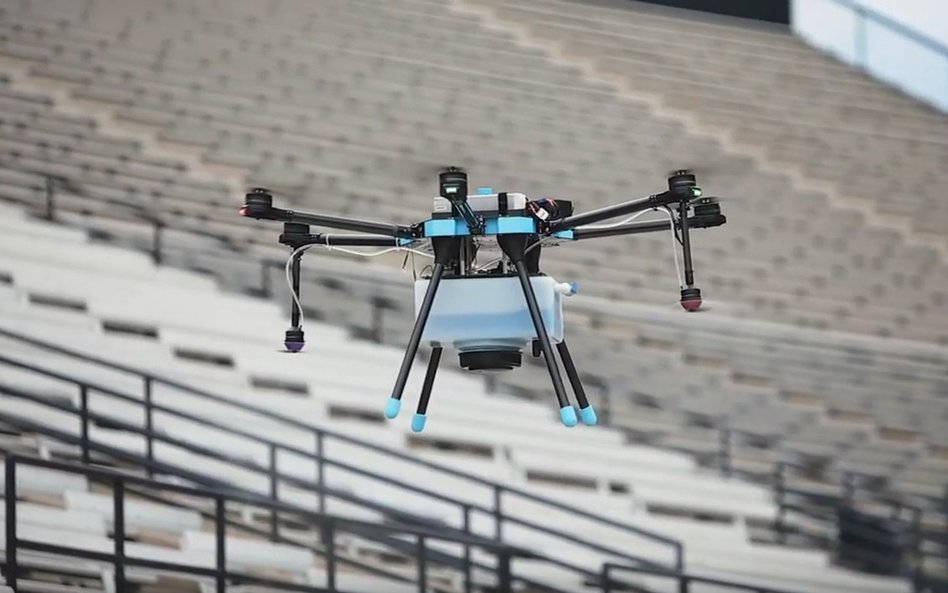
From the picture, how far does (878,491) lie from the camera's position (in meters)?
9.52

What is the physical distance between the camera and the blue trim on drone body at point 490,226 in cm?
429

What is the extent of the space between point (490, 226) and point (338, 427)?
443 cm

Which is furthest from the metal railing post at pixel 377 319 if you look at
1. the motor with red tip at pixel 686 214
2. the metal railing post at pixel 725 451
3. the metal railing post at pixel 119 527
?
the motor with red tip at pixel 686 214

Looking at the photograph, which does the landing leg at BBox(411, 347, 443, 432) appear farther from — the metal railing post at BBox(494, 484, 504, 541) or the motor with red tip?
the metal railing post at BBox(494, 484, 504, 541)

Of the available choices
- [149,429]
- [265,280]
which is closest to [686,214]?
[149,429]

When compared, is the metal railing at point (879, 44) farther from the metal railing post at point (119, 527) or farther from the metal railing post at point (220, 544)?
the metal railing post at point (119, 527)

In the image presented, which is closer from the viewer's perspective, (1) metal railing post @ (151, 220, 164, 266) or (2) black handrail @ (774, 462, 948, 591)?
(2) black handrail @ (774, 462, 948, 591)

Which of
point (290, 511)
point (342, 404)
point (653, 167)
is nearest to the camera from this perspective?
point (290, 511)

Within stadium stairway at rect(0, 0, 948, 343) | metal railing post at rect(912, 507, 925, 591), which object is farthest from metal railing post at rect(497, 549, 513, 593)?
stadium stairway at rect(0, 0, 948, 343)

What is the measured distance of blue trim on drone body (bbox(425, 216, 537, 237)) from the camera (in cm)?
429

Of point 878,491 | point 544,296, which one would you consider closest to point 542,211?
point 544,296

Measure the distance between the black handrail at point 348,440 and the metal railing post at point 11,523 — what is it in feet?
4.72

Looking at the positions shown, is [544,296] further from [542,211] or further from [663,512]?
[663,512]

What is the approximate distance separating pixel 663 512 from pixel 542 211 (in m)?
5.06
